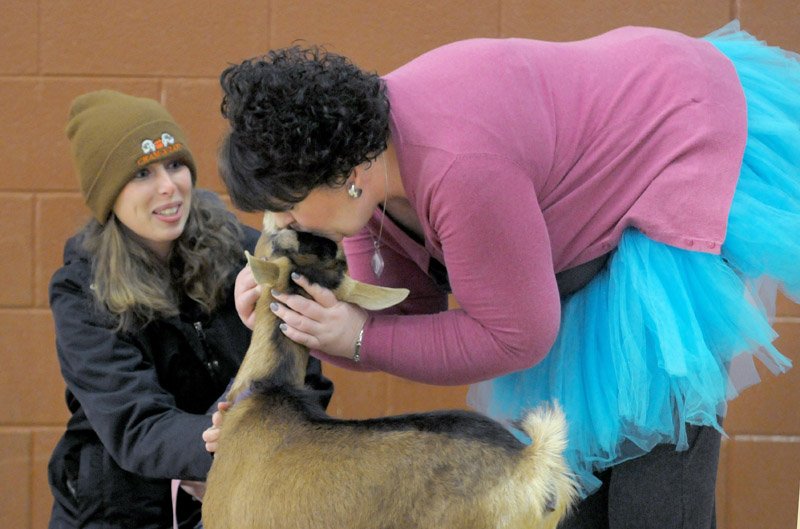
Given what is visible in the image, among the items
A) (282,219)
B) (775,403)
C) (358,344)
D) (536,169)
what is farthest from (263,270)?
(775,403)

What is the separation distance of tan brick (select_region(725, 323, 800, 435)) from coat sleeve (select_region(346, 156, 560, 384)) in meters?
1.83

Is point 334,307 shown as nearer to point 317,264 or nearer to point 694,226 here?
point 317,264

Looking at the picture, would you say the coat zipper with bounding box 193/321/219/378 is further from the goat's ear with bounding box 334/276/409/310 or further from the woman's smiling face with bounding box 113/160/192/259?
the goat's ear with bounding box 334/276/409/310

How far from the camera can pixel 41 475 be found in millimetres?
3727

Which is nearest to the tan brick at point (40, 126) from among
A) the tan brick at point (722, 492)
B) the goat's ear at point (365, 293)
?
the goat's ear at point (365, 293)

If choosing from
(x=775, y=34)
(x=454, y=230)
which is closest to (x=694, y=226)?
(x=454, y=230)

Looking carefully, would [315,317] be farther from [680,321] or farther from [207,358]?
[207,358]

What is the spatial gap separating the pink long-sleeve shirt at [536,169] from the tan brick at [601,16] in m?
1.34

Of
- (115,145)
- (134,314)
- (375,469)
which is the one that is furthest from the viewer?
(115,145)

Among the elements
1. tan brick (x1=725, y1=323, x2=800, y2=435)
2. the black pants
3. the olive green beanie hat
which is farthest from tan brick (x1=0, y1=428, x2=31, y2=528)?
tan brick (x1=725, y1=323, x2=800, y2=435)

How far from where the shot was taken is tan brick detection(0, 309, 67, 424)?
12.0 ft

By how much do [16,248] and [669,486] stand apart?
2.46 metres

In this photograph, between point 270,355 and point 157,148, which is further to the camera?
point 157,148

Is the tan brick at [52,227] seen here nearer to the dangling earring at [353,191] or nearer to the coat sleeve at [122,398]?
the coat sleeve at [122,398]
